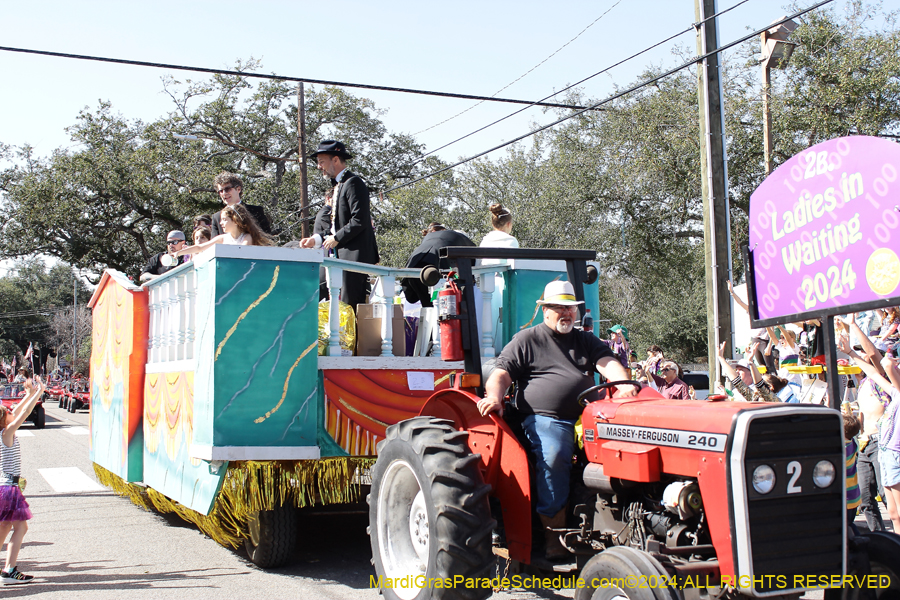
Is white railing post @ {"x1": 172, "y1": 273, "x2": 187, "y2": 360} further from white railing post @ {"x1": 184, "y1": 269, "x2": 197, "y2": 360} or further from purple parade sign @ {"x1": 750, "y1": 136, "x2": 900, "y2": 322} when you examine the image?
purple parade sign @ {"x1": 750, "y1": 136, "x2": 900, "y2": 322}

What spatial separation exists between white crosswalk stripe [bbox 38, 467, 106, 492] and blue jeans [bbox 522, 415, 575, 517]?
8.46m

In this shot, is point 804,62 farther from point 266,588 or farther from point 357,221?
point 266,588

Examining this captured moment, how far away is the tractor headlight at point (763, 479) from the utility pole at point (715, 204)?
7.82 metres

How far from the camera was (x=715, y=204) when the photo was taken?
36.2ft

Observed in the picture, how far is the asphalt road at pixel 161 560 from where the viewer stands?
5691 millimetres

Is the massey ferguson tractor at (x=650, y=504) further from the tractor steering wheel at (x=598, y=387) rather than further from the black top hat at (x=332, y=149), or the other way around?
the black top hat at (x=332, y=149)

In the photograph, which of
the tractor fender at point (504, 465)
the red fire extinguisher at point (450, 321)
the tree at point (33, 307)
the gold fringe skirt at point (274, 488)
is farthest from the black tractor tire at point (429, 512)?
the tree at point (33, 307)

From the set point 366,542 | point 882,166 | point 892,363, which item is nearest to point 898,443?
point 892,363

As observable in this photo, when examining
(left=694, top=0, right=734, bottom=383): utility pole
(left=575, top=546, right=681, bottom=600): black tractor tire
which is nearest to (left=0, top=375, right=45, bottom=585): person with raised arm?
(left=575, top=546, right=681, bottom=600): black tractor tire

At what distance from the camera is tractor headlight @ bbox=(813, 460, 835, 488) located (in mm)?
3492

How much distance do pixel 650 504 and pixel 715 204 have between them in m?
7.98

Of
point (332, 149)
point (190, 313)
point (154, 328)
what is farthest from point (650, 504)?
point (154, 328)

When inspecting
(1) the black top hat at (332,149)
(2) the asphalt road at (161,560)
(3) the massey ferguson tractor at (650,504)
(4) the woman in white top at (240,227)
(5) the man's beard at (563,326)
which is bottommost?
(2) the asphalt road at (161,560)

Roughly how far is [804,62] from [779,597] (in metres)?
20.0
